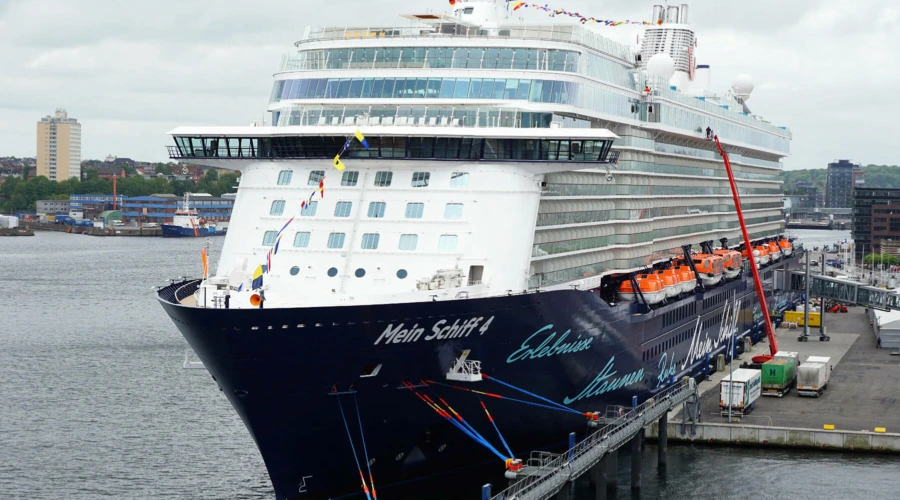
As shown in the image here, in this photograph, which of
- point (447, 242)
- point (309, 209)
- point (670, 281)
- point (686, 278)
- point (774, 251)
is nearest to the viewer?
point (447, 242)

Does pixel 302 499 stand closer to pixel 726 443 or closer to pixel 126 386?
pixel 726 443

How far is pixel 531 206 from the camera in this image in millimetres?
30484

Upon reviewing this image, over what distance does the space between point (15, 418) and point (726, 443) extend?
78.8ft

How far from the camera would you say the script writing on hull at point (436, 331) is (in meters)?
26.4

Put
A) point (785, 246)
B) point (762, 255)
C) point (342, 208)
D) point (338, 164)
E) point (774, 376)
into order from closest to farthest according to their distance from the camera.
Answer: point (338, 164) → point (342, 208) → point (774, 376) → point (762, 255) → point (785, 246)

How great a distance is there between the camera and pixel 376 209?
98.0 ft

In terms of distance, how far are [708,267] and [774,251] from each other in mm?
18417

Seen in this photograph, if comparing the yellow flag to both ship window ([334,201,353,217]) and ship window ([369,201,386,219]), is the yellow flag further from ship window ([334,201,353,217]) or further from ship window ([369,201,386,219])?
ship window ([369,201,386,219])

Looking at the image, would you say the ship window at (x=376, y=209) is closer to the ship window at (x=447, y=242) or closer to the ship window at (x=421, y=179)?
the ship window at (x=421, y=179)

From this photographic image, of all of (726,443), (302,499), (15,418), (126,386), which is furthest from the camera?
(126,386)

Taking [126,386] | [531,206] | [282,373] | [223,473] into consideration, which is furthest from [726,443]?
[126,386]

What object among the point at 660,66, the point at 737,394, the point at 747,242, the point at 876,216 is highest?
the point at 660,66

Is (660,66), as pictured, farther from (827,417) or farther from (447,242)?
(447,242)

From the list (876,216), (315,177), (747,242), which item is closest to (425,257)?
(315,177)
